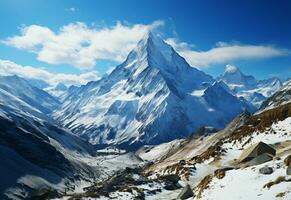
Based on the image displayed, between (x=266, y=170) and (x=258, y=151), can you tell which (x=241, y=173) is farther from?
(x=258, y=151)

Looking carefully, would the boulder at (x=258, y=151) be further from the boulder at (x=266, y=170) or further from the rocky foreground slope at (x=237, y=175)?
the boulder at (x=266, y=170)

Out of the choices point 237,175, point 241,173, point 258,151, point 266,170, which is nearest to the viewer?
point 266,170

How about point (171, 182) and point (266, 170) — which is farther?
point (171, 182)

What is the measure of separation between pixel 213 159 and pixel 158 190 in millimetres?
17069

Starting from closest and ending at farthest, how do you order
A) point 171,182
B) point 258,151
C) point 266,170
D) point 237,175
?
1. point 266,170
2. point 237,175
3. point 258,151
4. point 171,182

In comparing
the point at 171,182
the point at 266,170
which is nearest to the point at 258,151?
the point at 171,182

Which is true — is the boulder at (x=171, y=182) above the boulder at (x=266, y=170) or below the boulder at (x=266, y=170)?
above

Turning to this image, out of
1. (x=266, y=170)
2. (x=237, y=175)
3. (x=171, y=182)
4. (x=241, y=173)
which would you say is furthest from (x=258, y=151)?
(x=266, y=170)

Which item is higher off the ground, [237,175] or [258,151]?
[258,151]

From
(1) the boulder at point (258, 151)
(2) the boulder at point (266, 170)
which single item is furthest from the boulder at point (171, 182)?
(2) the boulder at point (266, 170)

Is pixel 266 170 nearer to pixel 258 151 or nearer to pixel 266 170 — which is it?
pixel 266 170

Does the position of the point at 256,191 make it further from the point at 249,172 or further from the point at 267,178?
the point at 249,172

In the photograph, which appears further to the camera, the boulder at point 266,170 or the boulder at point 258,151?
the boulder at point 258,151

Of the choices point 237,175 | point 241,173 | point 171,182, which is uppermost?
point 171,182
